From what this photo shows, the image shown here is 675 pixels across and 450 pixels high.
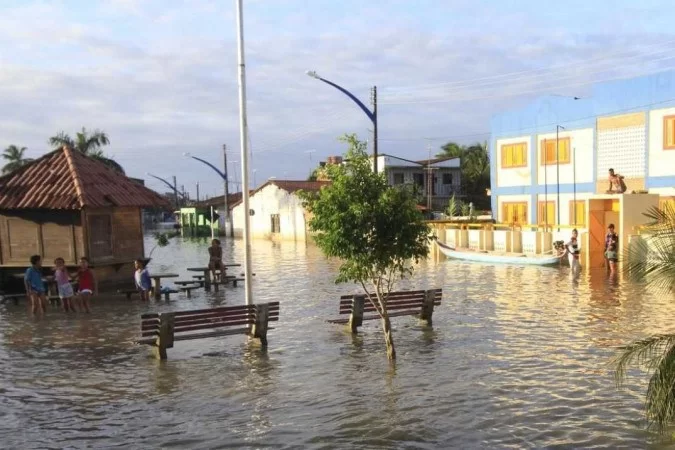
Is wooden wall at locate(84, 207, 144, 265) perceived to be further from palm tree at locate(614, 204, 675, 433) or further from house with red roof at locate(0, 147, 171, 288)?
palm tree at locate(614, 204, 675, 433)

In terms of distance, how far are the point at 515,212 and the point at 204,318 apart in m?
30.5

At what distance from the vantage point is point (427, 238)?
36.7 feet

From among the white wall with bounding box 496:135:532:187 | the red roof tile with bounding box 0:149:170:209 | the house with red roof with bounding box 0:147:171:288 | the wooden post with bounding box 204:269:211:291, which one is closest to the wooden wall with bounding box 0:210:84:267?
the house with red roof with bounding box 0:147:171:288

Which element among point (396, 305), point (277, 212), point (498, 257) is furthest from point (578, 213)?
point (277, 212)

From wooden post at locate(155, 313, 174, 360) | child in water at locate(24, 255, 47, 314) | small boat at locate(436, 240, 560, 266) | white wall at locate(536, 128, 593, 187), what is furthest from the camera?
white wall at locate(536, 128, 593, 187)

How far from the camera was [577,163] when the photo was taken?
114 feet

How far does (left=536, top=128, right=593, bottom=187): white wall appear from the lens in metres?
34.0

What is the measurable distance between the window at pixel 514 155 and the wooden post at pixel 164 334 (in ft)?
100

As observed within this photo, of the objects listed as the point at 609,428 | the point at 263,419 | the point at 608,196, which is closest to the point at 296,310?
the point at 263,419

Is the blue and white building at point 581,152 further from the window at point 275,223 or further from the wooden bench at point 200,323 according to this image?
the window at point 275,223

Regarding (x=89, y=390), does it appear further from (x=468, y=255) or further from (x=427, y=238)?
(x=468, y=255)

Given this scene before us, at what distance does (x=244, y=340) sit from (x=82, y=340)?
11.9 ft

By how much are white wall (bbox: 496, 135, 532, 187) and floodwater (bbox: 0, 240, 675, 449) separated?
2158cm

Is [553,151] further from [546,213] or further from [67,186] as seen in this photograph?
[67,186]
